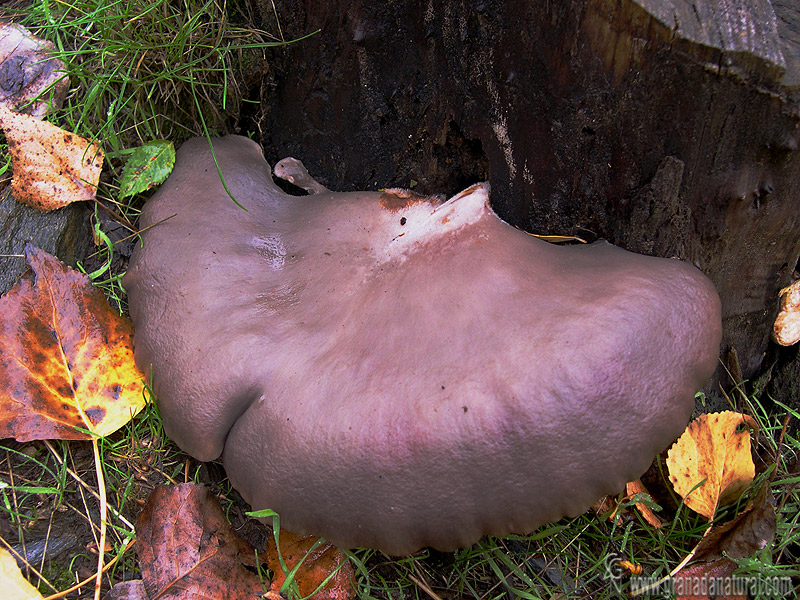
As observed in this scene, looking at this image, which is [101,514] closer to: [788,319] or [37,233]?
[37,233]

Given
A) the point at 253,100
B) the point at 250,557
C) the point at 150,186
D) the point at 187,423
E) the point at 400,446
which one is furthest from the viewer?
the point at 253,100

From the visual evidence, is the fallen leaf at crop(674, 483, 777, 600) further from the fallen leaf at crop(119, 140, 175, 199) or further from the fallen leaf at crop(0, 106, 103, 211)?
the fallen leaf at crop(0, 106, 103, 211)

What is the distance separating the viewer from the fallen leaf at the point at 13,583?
1871 mm

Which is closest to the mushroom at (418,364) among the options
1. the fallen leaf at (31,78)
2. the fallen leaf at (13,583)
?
the fallen leaf at (13,583)

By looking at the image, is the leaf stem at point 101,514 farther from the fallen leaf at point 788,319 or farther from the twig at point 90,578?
the fallen leaf at point 788,319

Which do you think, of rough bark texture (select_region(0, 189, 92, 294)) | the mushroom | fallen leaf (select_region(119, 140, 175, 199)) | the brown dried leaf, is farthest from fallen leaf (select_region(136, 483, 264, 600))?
the brown dried leaf

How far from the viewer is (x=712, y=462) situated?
226cm

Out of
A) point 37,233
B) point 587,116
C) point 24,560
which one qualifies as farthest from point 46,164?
point 587,116

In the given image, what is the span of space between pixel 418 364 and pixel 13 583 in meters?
1.48

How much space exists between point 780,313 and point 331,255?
180 cm

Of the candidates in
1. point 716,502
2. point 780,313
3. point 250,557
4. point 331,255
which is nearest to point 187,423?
point 250,557

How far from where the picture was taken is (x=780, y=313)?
2.37m

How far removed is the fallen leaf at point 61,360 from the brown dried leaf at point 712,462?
208 centimetres

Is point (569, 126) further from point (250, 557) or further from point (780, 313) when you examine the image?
point (250, 557)
